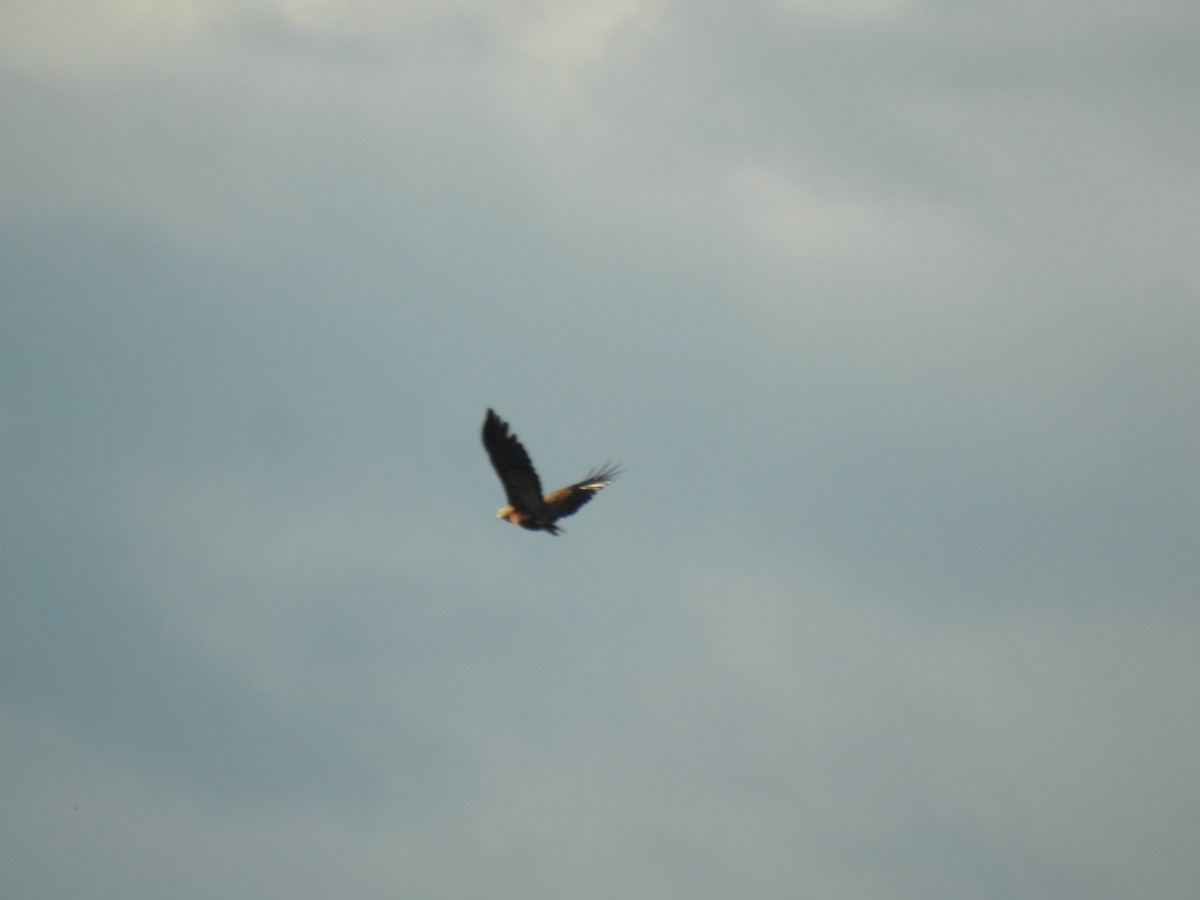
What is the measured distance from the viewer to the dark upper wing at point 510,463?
54688 mm

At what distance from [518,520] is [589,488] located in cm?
181

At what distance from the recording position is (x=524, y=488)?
5566 centimetres

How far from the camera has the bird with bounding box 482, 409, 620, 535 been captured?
2160 inches

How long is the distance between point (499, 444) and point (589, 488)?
2722 mm

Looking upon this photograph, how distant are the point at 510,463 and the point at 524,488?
780 millimetres

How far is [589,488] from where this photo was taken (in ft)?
185

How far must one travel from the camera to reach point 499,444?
54.9m

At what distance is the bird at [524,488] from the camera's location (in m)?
54.9

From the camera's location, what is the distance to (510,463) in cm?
5522

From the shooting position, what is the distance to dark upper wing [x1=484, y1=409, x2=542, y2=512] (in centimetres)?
5469

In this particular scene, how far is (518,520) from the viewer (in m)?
56.6

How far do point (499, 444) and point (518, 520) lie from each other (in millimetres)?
2483
